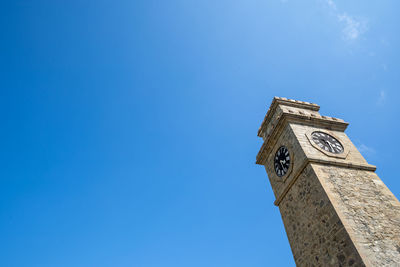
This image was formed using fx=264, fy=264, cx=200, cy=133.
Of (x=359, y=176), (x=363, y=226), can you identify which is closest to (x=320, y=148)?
(x=359, y=176)

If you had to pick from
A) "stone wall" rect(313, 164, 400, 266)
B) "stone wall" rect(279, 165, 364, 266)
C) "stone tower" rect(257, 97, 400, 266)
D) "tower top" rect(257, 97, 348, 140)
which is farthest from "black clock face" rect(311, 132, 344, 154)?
"stone wall" rect(279, 165, 364, 266)

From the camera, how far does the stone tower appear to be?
11.3 meters

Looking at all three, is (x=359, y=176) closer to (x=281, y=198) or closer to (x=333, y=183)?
(x=333, y=183)

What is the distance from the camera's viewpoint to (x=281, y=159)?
17297 mm

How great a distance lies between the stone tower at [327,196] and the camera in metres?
11.3

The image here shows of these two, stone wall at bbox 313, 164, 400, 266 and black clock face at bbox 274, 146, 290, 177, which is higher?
black clock face at bbox 274, 146, 290, 177

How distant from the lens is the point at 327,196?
41.3 ft

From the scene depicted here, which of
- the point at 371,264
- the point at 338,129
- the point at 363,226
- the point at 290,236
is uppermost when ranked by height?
the point at 338,129

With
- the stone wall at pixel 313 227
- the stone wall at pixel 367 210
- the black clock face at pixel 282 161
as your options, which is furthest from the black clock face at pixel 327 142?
the stone wall at pixel 313 227

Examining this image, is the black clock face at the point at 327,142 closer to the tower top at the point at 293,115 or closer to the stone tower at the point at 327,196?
the stone tower at the point at 327,196

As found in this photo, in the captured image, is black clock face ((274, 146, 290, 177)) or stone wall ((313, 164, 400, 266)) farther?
black clock face ((274, 146, 290, 177))

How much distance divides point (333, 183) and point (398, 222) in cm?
319

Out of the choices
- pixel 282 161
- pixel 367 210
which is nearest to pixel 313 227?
pixel 367 210

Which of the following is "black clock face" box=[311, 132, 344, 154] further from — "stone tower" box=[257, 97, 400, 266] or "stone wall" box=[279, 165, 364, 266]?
"stone wall" box=[279, 165, 364, 266]
